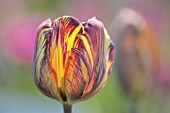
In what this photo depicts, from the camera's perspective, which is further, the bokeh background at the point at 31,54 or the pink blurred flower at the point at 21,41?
the pink blurred flower at the point at 21,41

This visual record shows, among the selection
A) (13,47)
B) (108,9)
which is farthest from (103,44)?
(108,9)

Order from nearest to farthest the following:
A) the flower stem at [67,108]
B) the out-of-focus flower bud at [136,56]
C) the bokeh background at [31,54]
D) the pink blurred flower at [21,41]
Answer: the flower stem at [67,108] < the out-of-focus flower bud at [136,56] < the bokeh background at [31,54] < the pink blurred flower at [21,41]

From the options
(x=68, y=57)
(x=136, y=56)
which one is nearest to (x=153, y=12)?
(x=136, y=56)

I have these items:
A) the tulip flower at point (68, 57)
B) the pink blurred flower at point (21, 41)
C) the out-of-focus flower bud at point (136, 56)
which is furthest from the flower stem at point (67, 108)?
the pink blurred flower at point (21, 41)

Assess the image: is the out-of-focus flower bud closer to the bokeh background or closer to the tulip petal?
the bokeh background

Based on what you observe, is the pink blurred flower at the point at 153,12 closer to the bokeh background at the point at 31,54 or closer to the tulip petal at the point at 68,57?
the bokeh background at the point at 31,54

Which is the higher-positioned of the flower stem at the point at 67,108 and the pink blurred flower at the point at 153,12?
the pink blurred flower at the point at 153,12

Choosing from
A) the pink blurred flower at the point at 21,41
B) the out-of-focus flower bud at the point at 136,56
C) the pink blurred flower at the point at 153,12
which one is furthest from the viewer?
the pink blurred flower at the point at 153,12

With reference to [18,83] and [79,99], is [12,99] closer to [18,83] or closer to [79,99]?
[18,83]
